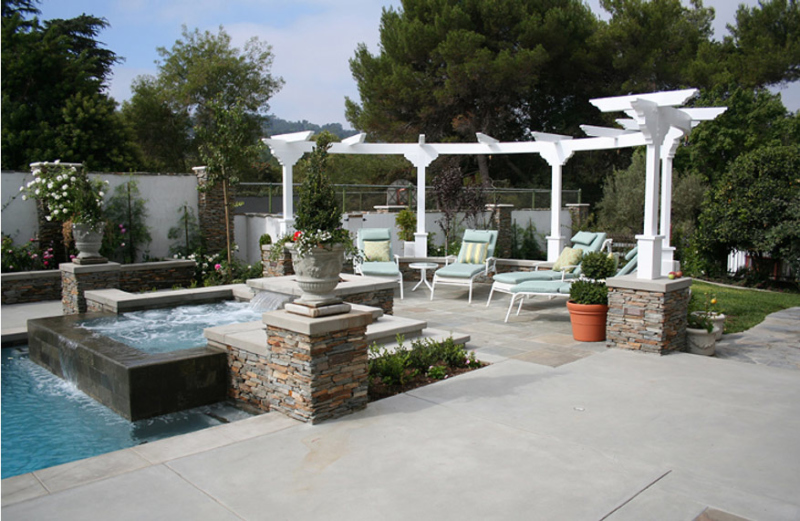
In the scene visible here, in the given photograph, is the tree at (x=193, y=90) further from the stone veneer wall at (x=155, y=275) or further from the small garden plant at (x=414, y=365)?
the small garden plant at (x=414, y=365)

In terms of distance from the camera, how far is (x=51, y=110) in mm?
17781

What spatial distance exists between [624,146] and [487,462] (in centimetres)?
929

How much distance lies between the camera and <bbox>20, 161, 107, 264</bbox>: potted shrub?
27.8 ft

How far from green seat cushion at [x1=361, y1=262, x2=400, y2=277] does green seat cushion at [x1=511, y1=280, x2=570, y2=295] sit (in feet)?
7.56

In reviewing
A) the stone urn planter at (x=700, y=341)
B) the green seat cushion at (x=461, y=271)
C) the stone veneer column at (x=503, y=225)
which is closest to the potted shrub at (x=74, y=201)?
the green seat cushion at (x=461, y=271)

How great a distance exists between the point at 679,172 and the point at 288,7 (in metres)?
12.7

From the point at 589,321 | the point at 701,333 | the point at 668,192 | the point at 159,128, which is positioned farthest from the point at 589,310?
the point at 159,128

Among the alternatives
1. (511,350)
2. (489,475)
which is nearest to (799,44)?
(511,350)

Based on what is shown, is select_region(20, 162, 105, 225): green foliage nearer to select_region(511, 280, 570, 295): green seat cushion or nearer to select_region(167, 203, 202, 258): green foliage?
select_region(167, 203, 202, 258): green foliage

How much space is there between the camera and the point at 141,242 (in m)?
11.5

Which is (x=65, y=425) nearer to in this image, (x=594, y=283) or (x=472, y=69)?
(x=594, y=283)

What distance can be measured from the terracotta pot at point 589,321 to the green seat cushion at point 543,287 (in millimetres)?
944

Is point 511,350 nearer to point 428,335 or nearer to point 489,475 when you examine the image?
point 428,335

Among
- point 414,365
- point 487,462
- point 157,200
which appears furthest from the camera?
point 157,200
